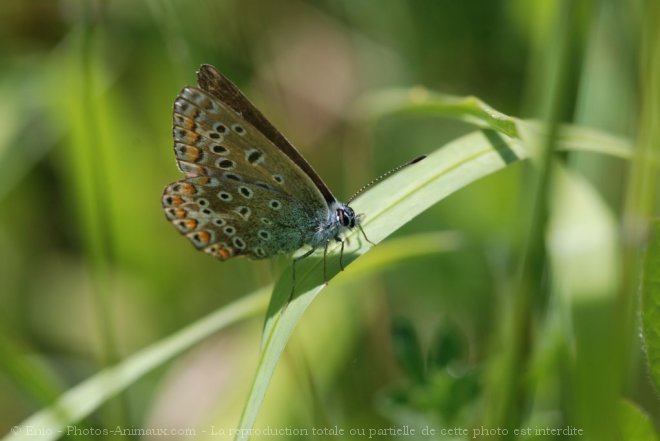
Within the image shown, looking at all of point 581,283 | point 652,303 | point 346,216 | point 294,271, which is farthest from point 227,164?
point 652,303

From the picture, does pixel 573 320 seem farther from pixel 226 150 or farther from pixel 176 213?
pixel 176 213

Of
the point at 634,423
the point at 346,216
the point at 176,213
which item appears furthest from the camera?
the point at 176,213

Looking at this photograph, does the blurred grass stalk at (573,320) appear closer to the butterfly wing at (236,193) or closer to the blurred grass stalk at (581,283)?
the blurred grass stalk at (581,283)

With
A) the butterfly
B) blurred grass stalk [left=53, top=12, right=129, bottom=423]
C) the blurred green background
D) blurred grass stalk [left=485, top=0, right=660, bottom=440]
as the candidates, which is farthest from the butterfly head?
blurred grass stalk [left=53, top=12, right=129, bottom=423]

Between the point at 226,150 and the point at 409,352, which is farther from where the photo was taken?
the point at 226,150

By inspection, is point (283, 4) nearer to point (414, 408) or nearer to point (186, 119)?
point (186, 119)

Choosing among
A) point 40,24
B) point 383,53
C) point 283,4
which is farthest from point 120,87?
point 383,53

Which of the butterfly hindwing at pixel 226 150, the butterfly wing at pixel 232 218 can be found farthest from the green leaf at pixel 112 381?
the butterfly hindwing at pixel 226 150
